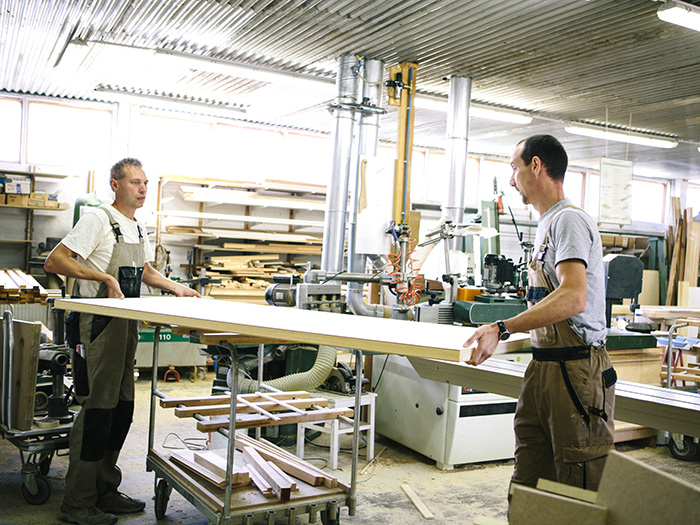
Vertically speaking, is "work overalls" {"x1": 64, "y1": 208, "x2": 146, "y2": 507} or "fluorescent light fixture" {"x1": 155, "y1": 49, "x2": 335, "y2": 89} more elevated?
"fluorescent light fixture" {"x1": 155, "y1": 49, "x2": 335, "y2": 89}

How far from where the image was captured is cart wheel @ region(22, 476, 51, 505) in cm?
319

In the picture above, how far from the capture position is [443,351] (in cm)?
164

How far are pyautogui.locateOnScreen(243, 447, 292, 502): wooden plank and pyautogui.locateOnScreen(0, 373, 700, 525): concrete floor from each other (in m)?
0.45

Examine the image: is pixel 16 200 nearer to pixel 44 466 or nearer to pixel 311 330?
pixel 44 466

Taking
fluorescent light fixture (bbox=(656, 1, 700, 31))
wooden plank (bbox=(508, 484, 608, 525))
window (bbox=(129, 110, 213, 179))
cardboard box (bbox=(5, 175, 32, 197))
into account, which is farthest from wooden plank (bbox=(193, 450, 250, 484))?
window (bbox=(129, 110, 213, 179))

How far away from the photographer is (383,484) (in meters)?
3.78

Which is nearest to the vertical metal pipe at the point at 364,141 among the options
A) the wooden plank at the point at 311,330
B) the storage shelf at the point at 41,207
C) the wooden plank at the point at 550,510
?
the wooden plank at the point at 311,330

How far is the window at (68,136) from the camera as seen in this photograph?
8.38m

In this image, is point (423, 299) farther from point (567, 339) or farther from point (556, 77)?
point (556, 77)

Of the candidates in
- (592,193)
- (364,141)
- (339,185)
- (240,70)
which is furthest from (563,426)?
(592,193)

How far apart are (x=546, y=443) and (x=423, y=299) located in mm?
3156

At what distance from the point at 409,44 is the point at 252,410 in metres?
4.55

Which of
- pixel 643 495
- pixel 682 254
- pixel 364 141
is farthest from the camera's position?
pixel 682 254

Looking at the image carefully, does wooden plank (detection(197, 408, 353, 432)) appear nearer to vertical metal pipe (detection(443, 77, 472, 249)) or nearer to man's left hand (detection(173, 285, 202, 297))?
man's left hand (detection(173, 285, 202, 297))
